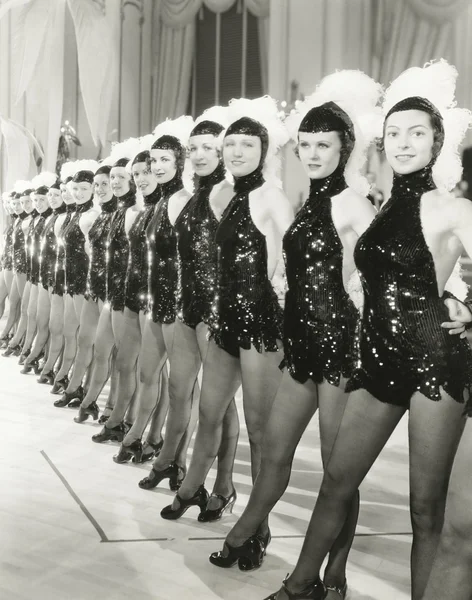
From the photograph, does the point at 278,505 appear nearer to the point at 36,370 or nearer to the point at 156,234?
the point at 156,234

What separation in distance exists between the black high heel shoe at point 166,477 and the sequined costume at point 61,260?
2.61 m

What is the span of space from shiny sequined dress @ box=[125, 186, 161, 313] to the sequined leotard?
2063 mm

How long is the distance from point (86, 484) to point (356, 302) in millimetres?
1900

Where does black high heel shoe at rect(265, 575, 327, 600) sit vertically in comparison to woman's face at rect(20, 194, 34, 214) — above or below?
below

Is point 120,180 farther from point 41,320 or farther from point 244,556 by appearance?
point 41,320

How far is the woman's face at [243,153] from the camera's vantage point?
2592mm

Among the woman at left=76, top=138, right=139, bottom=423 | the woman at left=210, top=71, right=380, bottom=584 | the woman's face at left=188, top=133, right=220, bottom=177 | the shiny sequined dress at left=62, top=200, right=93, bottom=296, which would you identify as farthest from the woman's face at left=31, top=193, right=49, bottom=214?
the woman at left=210, top=71, right=380, bottom=584

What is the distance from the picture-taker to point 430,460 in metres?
1.74

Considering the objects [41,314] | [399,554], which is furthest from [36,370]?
[399,554]

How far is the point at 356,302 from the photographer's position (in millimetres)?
2113

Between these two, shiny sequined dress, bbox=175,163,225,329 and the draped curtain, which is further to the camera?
the draped curtain

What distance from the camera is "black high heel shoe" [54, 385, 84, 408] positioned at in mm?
5137

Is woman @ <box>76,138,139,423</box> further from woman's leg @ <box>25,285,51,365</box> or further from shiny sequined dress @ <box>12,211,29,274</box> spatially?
shiny sequined dress @ <box>12,211,29,274</box>

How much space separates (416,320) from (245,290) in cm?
85
